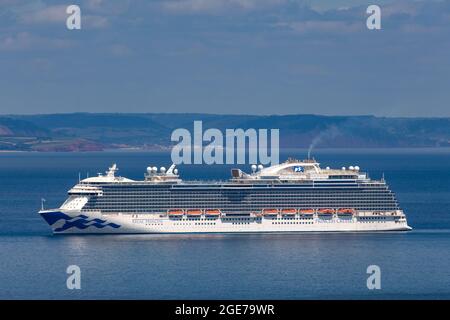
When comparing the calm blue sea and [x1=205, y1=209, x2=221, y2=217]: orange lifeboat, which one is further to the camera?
[x1=205, y1=209, x2=221, y2=217]: orange lifeboat

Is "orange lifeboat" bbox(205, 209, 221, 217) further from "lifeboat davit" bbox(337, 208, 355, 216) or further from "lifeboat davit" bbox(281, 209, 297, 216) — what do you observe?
"lifeboat davit" bbox(337, 208, 355, 216)

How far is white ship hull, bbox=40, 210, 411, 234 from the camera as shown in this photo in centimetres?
7681

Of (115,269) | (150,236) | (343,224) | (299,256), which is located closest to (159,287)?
(115,269)

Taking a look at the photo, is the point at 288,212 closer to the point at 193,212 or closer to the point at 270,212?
the point at 270,212

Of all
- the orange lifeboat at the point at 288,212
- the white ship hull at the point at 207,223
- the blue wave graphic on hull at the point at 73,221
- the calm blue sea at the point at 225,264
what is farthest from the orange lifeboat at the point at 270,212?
the blue wave graphic on hull at the point at 73,221

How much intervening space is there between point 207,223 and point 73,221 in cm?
806

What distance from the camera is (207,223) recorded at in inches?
3081

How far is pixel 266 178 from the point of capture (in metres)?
80.7

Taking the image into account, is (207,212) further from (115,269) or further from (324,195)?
(115,269)

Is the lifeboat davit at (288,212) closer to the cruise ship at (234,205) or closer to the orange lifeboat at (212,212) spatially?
the cruise ship at (234,205)

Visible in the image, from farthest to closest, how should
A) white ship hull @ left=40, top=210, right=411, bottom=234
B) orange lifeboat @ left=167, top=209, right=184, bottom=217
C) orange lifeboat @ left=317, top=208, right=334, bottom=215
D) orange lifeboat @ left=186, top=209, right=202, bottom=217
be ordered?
1. orange lifeboat @ left=317, top=208, right=334, bottom=215
2. orange lifeboat @ left=186, top=209, right=202, bottom=217
3. orange lifeboat @ left=167, top=209, right=184, bottom=217
4. white ship hull @ left=40, top=210, right=411, bottom=234

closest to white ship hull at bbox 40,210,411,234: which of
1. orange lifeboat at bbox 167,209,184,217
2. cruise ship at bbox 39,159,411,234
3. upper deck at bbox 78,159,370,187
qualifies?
cruise ship at bbox 39,159,411,234

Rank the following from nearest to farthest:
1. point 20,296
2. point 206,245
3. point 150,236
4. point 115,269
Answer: point 20,296, point 115,269, point 206,245, point 150,236

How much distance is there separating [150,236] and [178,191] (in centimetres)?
408
